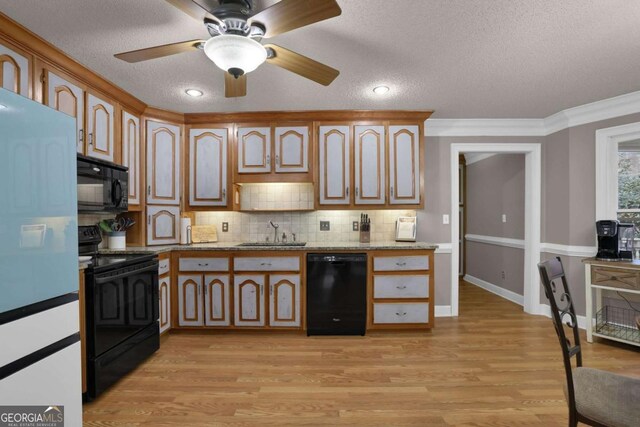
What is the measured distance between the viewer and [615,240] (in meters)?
3.02

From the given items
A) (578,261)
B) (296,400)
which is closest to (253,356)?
(296,400)

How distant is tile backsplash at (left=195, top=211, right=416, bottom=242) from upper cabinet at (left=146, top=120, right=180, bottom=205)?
528 millimetres

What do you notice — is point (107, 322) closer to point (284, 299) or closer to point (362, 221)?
point (284, 299)

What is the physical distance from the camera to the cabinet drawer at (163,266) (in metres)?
3.03

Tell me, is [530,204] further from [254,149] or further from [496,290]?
[254,149]

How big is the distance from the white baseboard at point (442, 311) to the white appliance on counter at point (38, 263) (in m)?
3.39

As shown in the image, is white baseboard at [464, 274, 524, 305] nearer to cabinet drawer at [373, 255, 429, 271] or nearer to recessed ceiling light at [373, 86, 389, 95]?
cabinet drawer at [373, 255, 429, 271]

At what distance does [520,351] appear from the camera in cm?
282

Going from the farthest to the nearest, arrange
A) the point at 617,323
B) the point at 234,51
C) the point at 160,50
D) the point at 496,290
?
the point at 496,290 < the point at 617,323 < the point at 160,50 < the point at 234,51

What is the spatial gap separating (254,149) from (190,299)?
1699mm

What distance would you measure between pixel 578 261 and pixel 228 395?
145 inches

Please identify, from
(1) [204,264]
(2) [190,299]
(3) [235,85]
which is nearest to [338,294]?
(1) [204,264]

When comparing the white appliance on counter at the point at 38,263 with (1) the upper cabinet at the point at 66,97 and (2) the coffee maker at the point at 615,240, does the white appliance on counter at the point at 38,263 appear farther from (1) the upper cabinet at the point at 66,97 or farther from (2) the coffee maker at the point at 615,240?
(2) the coffee maker at the point at 615,240

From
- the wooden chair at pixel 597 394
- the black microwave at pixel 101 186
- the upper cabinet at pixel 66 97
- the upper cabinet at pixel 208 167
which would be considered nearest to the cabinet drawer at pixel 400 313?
the wooden chair at pixel 597 394
